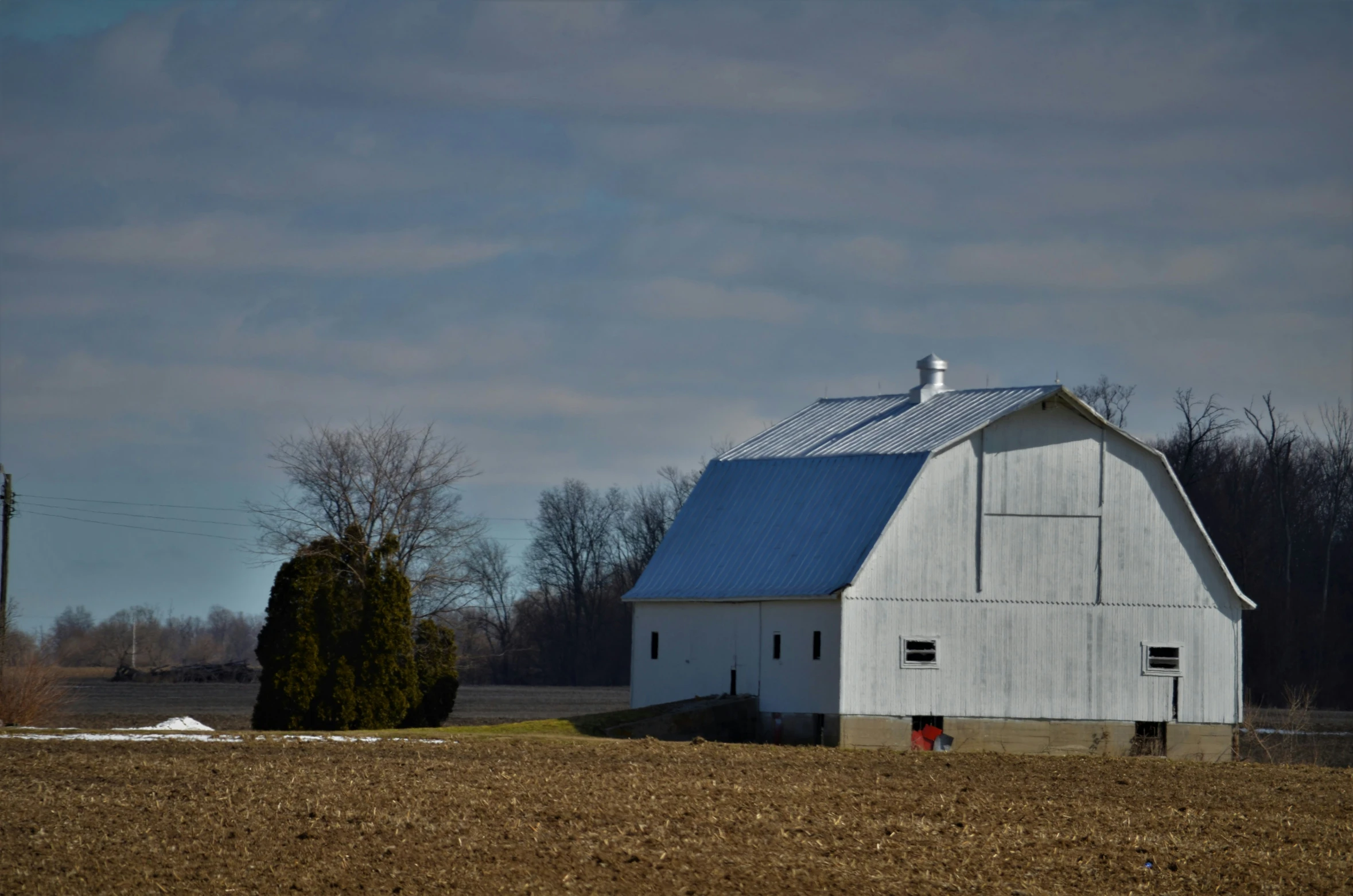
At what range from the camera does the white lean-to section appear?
32.2 metres

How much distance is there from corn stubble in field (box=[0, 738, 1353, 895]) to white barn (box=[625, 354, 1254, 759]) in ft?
21.6

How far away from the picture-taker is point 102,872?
546 inches

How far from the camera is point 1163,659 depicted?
3328 cm

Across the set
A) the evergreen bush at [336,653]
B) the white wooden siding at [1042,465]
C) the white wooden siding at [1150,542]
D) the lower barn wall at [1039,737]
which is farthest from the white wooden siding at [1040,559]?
the evergreen bush at [336,653]

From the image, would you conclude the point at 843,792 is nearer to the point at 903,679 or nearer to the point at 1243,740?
the point at 903,679

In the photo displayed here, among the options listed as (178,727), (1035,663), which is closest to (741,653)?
(1035,663)

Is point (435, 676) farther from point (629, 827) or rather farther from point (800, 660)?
point (629, 827)

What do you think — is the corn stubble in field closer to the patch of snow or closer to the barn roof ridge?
the patch of snow

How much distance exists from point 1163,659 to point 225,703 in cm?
3690

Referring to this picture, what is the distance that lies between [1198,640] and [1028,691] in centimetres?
399

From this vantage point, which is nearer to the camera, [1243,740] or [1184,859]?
[1184,859]

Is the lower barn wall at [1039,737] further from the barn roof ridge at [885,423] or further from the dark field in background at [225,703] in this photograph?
the dark field in background at [225,703]

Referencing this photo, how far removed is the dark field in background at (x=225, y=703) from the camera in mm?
44094

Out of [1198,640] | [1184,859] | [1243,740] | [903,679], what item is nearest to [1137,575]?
[1198,640]
